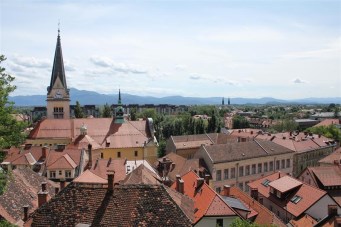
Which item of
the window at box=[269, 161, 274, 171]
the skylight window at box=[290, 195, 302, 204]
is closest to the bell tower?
the window at box=[269, 161, 274, 171]

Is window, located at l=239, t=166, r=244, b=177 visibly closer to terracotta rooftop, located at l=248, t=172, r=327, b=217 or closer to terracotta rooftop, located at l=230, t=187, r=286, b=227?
terracotta rooftop, located at l=248, t=172, r=327, b=217

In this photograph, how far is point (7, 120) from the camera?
65.8 ft

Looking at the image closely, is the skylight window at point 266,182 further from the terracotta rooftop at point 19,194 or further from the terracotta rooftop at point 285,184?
the terracotta rooftop at point 19,194

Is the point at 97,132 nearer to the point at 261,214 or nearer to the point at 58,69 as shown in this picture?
the point at 58,69

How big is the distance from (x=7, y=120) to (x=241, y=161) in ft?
136

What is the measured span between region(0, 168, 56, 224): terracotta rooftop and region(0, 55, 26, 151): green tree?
4088 mm

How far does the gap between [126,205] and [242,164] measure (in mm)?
41511

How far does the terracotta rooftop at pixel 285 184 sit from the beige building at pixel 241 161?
491 inches

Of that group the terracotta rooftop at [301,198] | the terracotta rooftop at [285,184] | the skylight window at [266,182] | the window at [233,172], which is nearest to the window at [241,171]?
the window at [233,172]

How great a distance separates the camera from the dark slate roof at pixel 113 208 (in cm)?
1636

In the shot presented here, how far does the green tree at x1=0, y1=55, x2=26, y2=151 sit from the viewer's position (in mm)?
19828

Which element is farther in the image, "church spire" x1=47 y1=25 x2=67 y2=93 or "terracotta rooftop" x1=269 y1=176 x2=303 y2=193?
"church spire" x1=47 y1=25 x2=67 y2=93

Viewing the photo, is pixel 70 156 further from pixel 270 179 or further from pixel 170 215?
pixel 170 215

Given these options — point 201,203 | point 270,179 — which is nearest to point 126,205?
point 201,203
